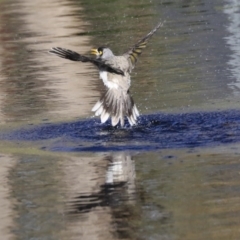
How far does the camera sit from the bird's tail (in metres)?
11.1

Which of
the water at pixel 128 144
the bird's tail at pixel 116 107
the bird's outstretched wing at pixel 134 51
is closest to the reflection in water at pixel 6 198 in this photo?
the water at pixel 128 144

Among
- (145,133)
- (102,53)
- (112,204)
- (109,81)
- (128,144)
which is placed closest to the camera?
(112,204)

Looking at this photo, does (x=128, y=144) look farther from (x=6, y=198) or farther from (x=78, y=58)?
(x=6, y=198)

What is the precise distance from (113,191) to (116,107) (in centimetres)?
308

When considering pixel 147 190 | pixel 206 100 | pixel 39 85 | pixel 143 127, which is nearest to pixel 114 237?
pixel 147 190

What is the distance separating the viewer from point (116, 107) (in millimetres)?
11172

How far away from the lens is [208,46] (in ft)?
55.9

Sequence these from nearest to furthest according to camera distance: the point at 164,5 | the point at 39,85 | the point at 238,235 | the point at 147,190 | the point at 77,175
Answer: the point at 238,235
the point at 147,190
the point at 77,175
the point at 39,85
the point at 164,5

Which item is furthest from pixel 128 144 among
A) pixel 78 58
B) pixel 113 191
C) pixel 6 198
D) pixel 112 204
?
pixel 112 204

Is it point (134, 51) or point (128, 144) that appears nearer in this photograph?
point (128, 144)

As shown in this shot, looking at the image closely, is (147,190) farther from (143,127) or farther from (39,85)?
(39,85)

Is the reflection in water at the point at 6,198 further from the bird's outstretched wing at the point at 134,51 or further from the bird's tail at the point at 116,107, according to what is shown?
the bird's outstretched wing at the point at 134,51

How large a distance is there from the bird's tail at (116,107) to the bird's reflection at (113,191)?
1.76 meters

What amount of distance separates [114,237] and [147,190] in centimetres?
130
